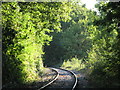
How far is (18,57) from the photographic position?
1455 centimetres

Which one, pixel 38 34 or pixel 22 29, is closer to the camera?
pixel 22 29

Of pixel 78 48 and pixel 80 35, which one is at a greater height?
pixel 80 35

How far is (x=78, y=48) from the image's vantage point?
4178 cm

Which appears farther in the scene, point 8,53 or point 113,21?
point 8,53

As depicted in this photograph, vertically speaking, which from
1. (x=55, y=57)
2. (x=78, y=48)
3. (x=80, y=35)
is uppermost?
(x=80, y=35)

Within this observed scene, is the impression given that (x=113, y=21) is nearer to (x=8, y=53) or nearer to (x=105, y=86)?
(x=105, y=86)

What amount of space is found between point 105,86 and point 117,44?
2906mm

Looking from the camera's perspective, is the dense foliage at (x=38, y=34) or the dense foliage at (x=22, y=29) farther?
the dense foliage at (x=22, y=29)

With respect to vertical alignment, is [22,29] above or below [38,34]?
above

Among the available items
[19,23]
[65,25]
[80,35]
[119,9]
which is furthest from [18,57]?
[65,25]

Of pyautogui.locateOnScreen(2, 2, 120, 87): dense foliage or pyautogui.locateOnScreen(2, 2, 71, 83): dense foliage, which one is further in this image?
pyautogui.locateOnScreen(2, 2, 71, 83): dense foliage

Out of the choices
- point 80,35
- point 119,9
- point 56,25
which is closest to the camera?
point 119,9

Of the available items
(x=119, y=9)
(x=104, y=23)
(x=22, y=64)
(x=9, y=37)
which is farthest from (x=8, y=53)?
(x=119, y=9)

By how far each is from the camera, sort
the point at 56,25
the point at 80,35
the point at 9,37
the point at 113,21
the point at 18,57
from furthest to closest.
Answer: the point at 80,35 → the point at 56,25 → the point at 18,57 → the point at 9,37 → the point at 113,21
